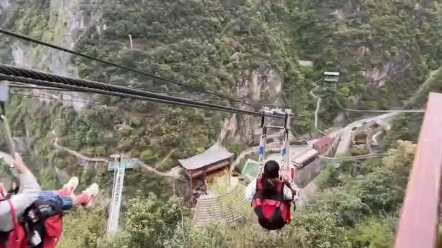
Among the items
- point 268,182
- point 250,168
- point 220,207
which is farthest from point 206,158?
point 268,182

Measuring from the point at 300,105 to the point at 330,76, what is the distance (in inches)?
98.2

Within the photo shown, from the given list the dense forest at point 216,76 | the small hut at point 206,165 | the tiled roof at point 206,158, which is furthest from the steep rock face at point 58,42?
the small hut at point 206,165

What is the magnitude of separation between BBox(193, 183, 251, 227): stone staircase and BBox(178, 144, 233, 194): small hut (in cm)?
170

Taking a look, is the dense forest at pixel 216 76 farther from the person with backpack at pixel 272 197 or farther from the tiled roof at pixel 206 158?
the person with backpack at pixel 272 197

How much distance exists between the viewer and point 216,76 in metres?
18.8

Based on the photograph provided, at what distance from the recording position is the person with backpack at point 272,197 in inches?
91.9

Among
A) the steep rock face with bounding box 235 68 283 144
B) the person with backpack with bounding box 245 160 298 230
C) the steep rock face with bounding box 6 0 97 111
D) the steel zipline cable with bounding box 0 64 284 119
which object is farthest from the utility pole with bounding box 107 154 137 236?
the steel zipline cable with bounding box 0 64 284 119

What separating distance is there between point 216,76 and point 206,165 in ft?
15.5

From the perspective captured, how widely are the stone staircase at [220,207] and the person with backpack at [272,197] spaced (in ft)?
21.9

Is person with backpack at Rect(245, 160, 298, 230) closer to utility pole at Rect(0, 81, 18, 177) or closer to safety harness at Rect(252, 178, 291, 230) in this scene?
safety harness at Rect(252, 178, 291, 230)

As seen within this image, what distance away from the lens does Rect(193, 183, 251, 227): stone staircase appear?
32.6ft

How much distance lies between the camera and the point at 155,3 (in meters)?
19.5

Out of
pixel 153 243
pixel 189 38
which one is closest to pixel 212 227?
pixel 153 243

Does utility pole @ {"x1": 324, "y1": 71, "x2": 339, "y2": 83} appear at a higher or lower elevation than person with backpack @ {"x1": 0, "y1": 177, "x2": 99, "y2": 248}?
higher
